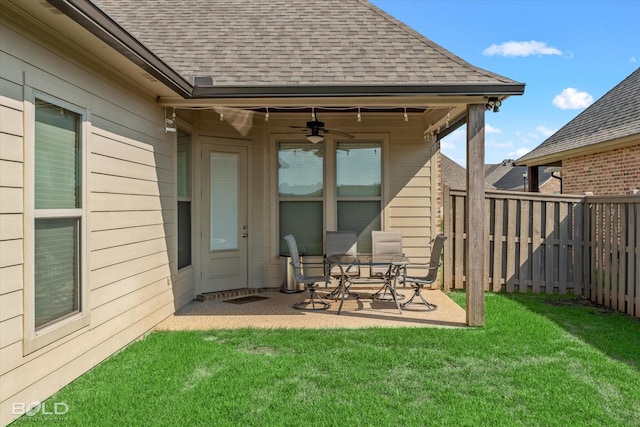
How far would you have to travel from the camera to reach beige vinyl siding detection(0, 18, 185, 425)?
2738 millimetres

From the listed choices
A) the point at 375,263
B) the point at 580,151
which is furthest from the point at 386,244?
the point at 580,151

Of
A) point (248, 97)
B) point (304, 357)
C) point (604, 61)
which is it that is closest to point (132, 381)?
point (304, 357)

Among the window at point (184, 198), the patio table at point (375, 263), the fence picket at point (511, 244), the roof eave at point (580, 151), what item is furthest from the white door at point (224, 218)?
the roof eave at point (580, 151)

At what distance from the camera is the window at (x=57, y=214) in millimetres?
3033

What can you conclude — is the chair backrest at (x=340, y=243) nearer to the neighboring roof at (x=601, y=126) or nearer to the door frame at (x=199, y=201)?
the door frame at (x=199, y=201)

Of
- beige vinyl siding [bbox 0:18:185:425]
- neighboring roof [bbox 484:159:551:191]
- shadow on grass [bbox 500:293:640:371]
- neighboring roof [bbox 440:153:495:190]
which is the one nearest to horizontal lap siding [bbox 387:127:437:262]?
shadow on grass [bbox 500:293:640:371]

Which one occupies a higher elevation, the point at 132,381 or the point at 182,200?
the point at 182,200

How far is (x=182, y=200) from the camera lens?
6.03 meters

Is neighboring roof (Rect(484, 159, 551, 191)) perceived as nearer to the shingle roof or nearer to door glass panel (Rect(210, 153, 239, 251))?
the shingle roof

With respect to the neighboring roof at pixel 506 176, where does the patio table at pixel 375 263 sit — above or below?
below

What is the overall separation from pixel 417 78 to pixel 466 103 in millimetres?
630

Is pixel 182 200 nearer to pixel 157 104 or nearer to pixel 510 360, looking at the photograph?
pixel 157 104

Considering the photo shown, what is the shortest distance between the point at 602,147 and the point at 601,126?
1476mm

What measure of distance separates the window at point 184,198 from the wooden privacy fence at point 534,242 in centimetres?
415
